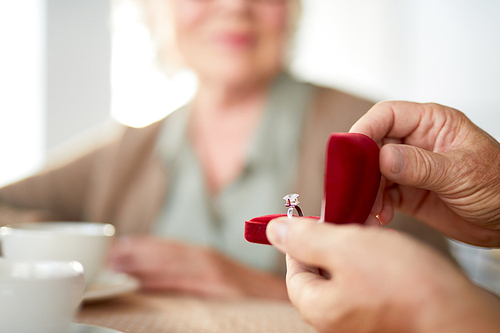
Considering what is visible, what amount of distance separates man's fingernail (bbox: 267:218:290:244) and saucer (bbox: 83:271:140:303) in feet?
0.67

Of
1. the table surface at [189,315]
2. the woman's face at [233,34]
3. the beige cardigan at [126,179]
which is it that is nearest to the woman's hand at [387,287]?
the table surface at [189,315]

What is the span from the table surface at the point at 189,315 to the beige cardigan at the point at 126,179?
370 mm

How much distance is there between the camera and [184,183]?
936 millimetres

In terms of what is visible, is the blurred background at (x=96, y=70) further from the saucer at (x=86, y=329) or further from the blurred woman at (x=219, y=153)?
the saucer at (x=86, y=329)

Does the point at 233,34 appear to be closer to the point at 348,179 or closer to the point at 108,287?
the point at 108,287

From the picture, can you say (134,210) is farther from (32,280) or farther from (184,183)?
(32,280)

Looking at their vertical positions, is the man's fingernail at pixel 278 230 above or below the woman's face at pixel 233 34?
below

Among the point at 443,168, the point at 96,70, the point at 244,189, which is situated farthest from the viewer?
the point at 96,70

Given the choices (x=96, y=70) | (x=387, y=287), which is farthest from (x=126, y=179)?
(x=96, y=70)

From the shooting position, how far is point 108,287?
18.4 inches

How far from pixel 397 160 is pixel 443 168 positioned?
2.8 inches

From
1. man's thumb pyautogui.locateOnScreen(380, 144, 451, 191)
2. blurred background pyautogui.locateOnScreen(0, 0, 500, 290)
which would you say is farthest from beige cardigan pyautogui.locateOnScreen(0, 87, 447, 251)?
blurred background pyautogui.locateOnScreen(0, 0, 500, 290)

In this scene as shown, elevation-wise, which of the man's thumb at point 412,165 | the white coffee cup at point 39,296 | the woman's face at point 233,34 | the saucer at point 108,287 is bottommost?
the saucer at point 108,287

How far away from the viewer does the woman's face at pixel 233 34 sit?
0.92 m
